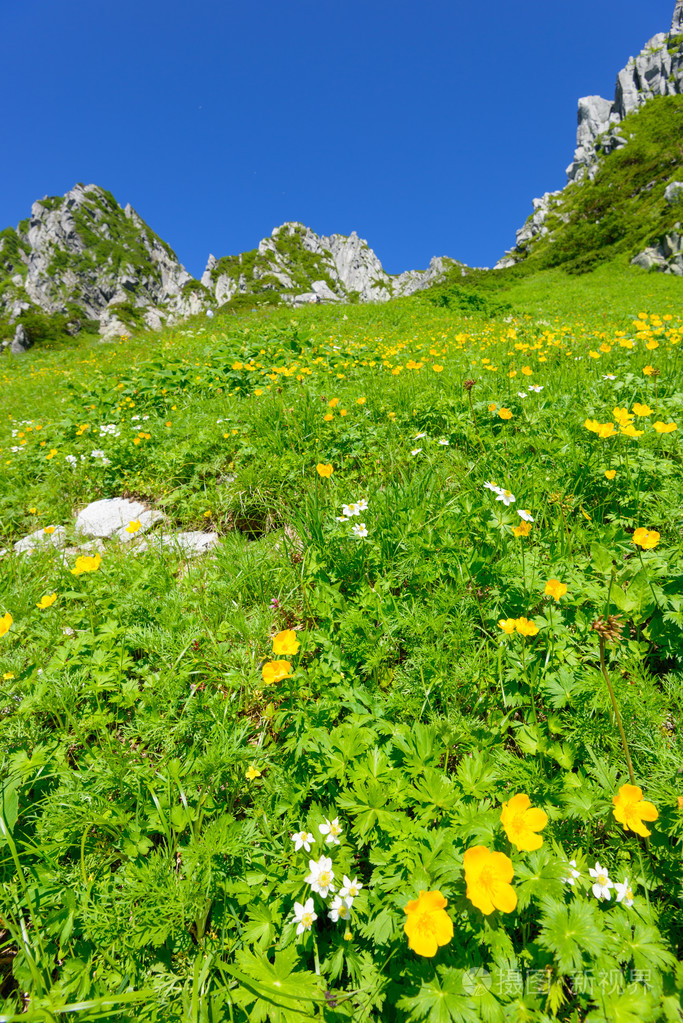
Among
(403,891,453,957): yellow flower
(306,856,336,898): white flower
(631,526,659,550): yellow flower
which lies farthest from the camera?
(631,526,659,550): yellow flower

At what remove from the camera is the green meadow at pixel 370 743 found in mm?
1093

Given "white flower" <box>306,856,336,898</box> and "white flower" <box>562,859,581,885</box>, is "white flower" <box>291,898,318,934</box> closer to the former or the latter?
"white flower" <box>306,856,336,898</box>

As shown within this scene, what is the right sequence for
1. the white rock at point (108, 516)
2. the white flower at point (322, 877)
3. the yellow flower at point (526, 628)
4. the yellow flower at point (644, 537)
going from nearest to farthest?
the white flower at point (322, 877) → the yellow flower at point (526, 628) → the yellow flower at point (644, 537) → the white rock at point (108, 516)

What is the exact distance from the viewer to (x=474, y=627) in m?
1.90

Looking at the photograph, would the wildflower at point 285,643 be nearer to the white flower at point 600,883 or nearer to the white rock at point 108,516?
the white flower at point 600,883

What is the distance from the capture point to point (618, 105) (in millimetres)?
74062

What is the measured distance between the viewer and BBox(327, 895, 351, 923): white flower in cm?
115

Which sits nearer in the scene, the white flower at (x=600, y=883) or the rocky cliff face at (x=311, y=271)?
the white flower at (x=600, y=883)

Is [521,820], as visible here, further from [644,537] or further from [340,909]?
[644,537]

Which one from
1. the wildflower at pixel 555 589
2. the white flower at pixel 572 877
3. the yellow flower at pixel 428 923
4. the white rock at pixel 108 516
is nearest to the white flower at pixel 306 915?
the yellow flower at pixel 428 923

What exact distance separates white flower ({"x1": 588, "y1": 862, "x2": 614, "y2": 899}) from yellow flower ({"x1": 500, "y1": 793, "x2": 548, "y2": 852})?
21cm

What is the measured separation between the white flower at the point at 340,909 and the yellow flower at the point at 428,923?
0.77 feet

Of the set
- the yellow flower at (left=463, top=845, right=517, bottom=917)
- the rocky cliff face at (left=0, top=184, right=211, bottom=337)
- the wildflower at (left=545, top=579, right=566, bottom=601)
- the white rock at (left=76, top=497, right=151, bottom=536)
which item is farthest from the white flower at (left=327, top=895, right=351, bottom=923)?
the rocky cliff face at (left=0, top=184, right=211, bottom=337)

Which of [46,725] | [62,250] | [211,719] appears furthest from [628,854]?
[62,250]
